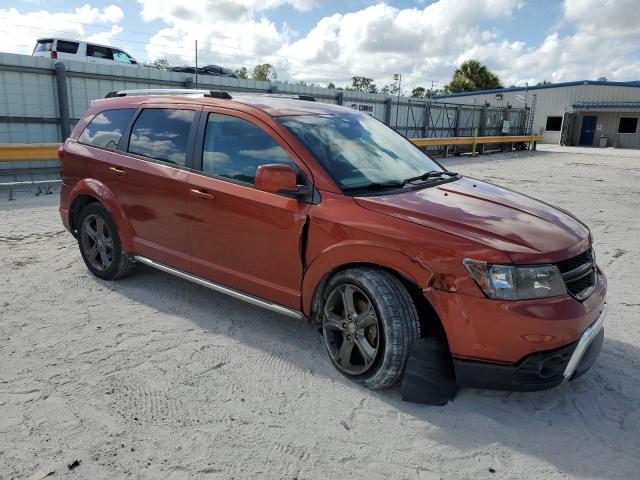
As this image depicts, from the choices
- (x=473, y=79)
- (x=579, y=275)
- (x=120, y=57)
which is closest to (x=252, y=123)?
(x=579, y=275)

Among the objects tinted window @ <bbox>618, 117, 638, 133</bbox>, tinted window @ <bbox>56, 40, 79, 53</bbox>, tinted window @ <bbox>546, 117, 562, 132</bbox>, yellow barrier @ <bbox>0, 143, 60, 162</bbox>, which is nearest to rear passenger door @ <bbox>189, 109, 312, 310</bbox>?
yellow barrier @ <bbox>0, 143, 60, 162</bbox>

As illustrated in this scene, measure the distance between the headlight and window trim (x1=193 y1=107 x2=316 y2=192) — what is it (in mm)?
1190

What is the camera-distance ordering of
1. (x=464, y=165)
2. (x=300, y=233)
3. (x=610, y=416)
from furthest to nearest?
1. (x=464, y=165)
2. (x=300, y=233)
3. (x=610, y=416)

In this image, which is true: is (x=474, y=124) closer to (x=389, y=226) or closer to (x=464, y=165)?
(x=464, y=165)

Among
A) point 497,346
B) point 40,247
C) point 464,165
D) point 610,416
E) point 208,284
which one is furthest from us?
point 464,165

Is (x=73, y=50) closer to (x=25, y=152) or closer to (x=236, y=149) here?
(x=25, y=152)

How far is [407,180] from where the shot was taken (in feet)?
11.9

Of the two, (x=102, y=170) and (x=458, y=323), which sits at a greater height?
(x=102, y=170)

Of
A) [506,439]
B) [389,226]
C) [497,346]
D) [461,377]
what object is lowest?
[506,439]

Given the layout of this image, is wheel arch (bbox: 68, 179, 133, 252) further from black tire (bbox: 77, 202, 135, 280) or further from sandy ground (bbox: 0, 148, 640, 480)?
sandy ground (bbox: 0, 148, 640, 480)

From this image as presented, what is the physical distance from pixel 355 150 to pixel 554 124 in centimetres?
4324

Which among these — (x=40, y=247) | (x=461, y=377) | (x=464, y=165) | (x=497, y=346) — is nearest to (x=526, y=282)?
(x=497, y=346)

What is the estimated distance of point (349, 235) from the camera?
3.11m

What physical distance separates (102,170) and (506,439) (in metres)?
3.96
